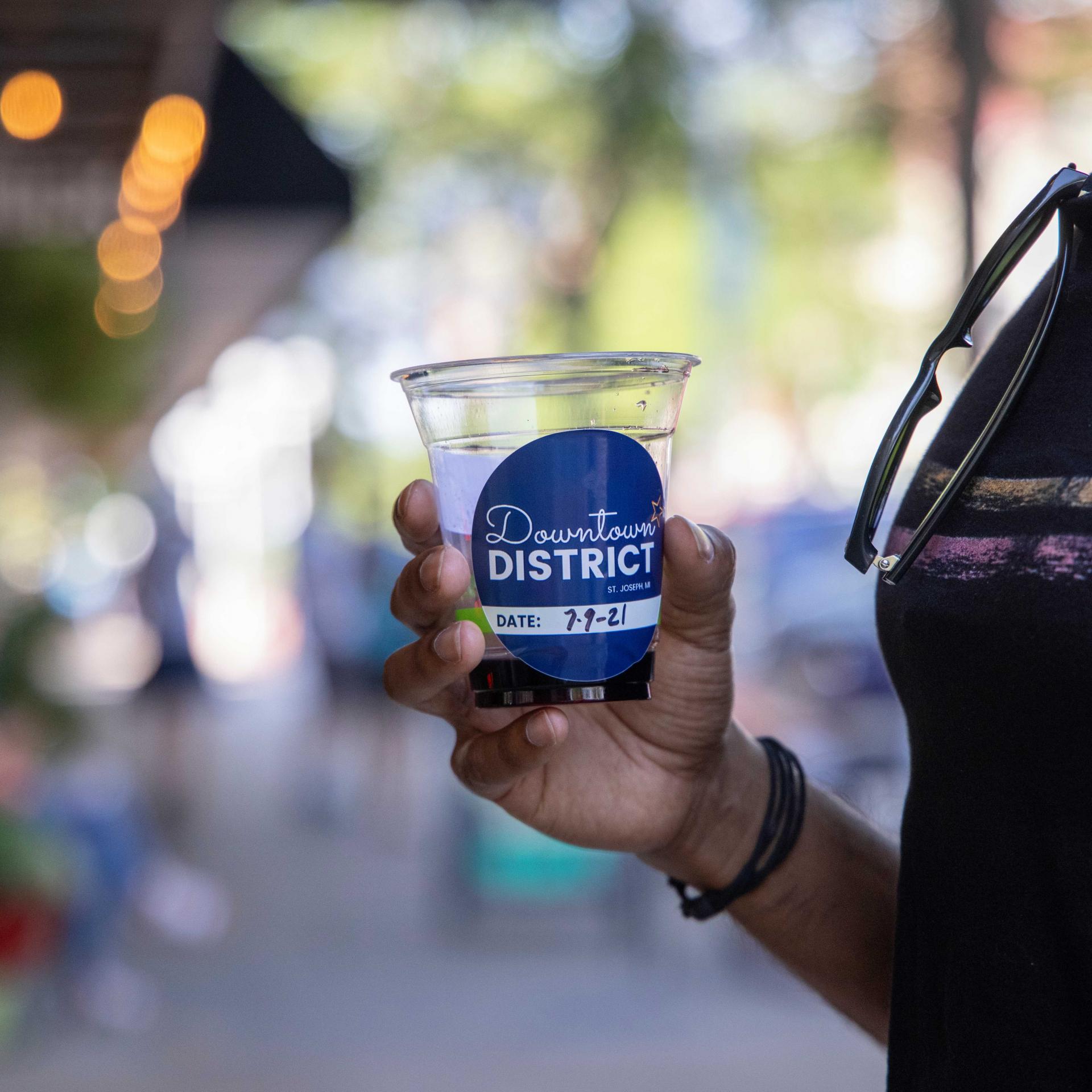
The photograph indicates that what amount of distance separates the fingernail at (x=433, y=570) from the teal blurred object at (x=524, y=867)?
13.4 feet

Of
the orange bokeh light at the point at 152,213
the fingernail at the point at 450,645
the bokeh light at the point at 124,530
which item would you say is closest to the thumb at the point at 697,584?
the fingernail at the point at 450,645

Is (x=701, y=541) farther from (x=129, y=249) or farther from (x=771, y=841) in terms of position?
(x=129, y=249)

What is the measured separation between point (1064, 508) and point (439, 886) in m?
5.28

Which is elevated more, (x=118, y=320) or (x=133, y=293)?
(x=133, y=293)

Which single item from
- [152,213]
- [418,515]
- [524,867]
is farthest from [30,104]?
[418,515]

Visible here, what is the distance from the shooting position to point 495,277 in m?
16.5

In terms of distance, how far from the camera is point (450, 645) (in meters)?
1.00

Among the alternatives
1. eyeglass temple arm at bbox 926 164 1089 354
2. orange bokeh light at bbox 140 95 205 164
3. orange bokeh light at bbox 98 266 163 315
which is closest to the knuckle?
eyeglass temple arm at bbox 926 164 1089 354

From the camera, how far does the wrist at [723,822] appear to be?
4.21 ft

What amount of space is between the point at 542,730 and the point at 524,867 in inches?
164

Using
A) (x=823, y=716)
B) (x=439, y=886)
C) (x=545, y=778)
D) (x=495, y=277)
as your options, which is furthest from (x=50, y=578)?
(x=495, y=277)

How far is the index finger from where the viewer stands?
43.8 inches

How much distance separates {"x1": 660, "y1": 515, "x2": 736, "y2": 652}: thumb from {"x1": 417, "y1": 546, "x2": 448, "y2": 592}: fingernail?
228mm

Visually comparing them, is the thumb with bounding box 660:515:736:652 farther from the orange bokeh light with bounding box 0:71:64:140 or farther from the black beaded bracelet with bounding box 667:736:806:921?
the orange bokeh light with bounding box 0:71:64:140
